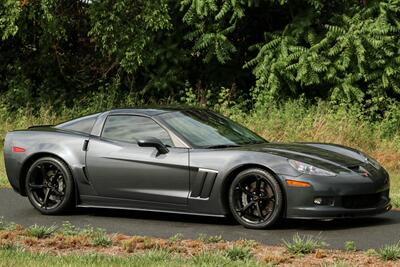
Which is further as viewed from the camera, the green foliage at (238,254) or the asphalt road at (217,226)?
the asphalt road at (217,226)

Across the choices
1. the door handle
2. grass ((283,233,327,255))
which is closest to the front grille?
grass ((283,233,327,255))

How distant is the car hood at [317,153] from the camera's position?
8617 millimetres

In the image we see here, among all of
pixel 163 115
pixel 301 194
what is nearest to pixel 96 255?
pixel 301 194

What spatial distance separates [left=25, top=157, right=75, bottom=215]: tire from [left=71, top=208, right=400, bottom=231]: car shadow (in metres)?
0.32

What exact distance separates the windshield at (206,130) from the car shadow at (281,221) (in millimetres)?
899

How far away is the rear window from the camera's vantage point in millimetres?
9984

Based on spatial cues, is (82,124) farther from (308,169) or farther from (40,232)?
(308,169)

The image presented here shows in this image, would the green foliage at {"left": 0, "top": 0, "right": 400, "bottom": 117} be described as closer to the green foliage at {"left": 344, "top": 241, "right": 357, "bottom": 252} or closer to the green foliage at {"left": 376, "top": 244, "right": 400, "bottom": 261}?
the green foliage at {"left": 344, "top": 241, "right": 357, "bottom": 252}

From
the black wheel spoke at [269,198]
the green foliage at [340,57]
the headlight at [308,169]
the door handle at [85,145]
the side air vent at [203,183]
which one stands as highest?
the green foliage at [340,57]

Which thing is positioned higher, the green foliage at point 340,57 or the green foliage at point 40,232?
the green foliage at point 340,57

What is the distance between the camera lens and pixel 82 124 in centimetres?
1009

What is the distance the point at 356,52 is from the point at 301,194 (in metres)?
11.2

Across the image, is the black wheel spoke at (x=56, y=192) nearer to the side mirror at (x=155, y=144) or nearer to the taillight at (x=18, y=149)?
the taillight at (x=18, y=149)

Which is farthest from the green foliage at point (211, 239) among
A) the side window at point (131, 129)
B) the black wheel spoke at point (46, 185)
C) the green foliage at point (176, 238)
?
the black wheel spoke at point (46, 185)
